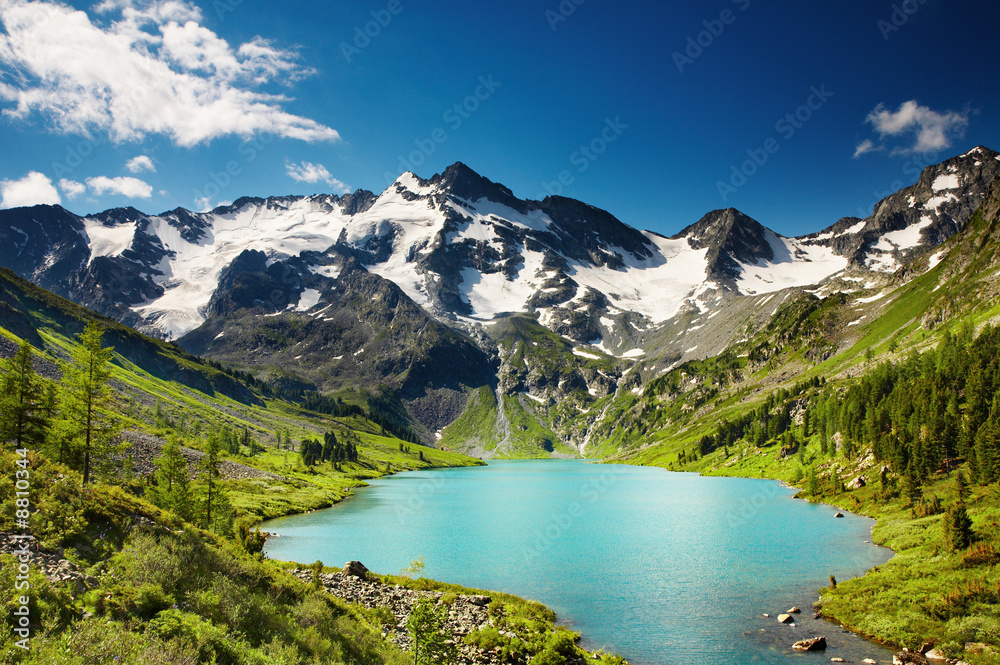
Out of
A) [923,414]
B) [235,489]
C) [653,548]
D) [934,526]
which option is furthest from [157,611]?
[923,414]

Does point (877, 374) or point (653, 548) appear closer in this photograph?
point (653, 548)

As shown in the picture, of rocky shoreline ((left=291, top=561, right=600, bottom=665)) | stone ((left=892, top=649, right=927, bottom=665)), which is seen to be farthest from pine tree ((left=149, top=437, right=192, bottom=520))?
stone ((left=892, top=649, right=927, bottom=665))

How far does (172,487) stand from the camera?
4678 cm

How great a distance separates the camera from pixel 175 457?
4909 cm

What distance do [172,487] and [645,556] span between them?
49.6m

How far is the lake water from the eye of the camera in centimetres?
3388

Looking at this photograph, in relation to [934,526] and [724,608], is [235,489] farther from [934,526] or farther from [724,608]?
[934,526]

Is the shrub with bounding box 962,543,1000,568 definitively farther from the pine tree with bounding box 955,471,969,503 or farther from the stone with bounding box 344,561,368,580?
the stone with bounding box 344,561,368,580

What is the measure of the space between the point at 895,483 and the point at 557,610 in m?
61.4

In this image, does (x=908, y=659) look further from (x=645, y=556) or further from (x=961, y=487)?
(x=961, y=487)

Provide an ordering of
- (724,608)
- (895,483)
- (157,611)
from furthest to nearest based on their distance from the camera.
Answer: (895,483), (724,608), (157,611)

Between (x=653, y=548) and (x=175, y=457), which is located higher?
(x=175, y=457)

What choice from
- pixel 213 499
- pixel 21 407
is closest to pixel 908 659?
pixel 21 407

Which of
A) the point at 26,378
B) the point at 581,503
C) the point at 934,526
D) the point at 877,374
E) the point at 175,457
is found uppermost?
the point at 877,374
